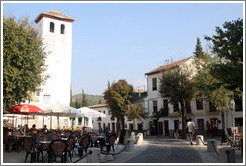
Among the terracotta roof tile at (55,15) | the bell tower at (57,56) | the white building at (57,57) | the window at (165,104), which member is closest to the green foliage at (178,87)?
the window at (165,104)

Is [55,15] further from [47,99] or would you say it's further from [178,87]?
[178,87]

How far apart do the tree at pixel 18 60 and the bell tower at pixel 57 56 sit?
28472mm

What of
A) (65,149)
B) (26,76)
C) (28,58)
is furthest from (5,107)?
(65,149)

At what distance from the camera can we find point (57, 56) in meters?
44.3

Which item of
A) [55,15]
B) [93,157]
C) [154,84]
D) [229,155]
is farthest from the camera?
[55,15]

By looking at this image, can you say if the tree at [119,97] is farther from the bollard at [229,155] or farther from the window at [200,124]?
the bollard at [229,155]

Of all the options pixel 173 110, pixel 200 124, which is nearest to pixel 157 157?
pixel 200 124

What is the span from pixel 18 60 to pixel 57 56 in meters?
31.7

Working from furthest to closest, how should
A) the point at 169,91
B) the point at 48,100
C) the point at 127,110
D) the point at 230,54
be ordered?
the point at 48,100 < the point at 127,110 < the point at 169,91 < the point at 230,54

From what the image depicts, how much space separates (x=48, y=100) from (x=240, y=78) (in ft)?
122

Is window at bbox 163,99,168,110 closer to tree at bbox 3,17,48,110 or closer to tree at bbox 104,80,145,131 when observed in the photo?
tree at bbox 104,80,145,131

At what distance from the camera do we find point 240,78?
9375mm

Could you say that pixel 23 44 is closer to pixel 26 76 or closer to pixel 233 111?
pixel 26 76

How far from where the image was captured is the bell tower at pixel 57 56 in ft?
141
